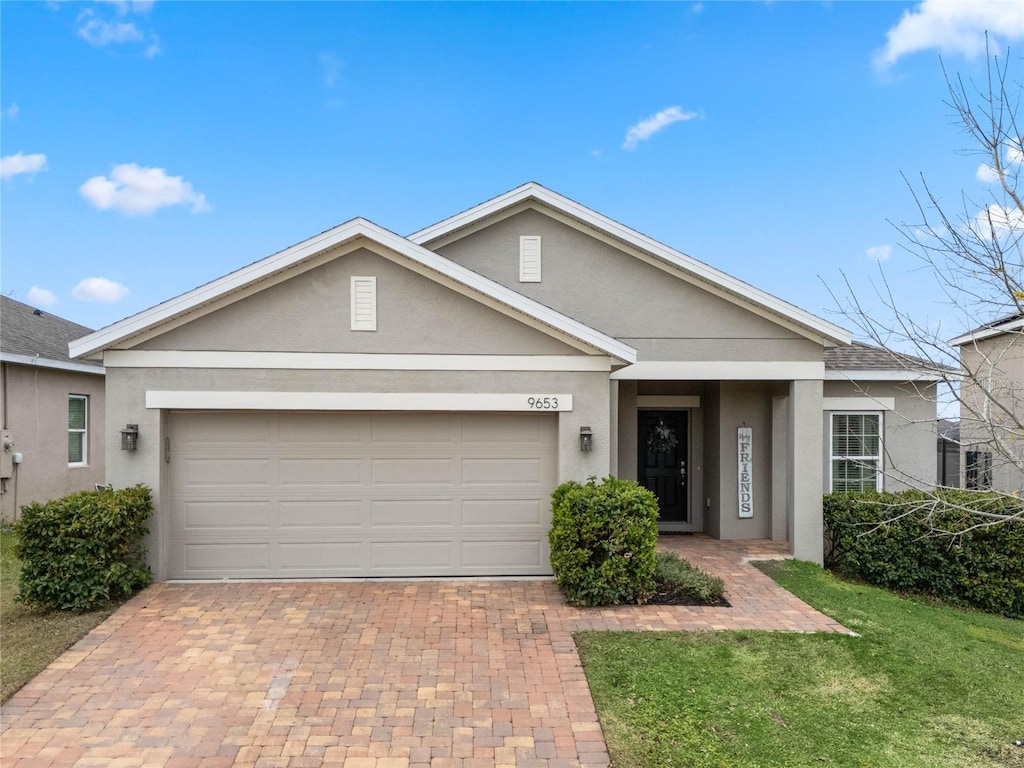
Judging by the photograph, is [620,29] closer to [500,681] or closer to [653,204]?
[653,204]

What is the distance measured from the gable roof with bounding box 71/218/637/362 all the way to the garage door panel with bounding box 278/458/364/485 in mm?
2394

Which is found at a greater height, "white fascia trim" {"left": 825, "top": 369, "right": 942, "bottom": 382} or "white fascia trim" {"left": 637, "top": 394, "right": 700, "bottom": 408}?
"white fascia trim" {"left": 825, "top": 369, "right": 942, "bottom": 382}

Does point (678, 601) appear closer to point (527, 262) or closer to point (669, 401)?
point (669, 401)

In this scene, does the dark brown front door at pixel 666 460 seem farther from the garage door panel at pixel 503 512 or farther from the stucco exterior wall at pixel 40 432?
the stucco exterior wall at pixel 40 432

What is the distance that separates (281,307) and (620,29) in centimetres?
960

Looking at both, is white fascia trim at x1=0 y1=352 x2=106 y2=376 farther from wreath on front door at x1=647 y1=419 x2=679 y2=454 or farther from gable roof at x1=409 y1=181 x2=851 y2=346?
wreath on front door at x1=647 y1=419 x2=679 y2=454

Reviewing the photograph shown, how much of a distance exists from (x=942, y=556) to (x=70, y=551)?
11563 mm

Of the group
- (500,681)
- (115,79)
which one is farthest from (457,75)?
(500,681)

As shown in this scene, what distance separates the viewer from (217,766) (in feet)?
14.1

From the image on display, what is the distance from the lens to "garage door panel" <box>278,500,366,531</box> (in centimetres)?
856

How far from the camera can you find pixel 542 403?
8.55m

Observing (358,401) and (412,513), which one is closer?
(358,401)

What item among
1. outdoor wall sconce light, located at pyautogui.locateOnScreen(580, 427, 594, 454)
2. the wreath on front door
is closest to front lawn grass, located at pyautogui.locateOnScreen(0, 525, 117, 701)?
outdoor wall sconce light, located at pyautogui.locateOnScreen(580, 427, 594, 454)

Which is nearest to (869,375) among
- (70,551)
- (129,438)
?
(129,438)
